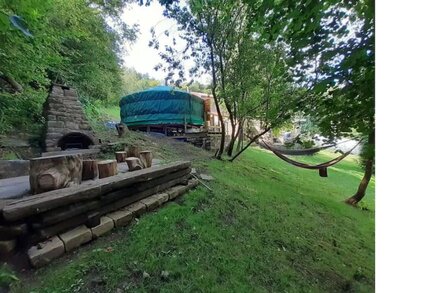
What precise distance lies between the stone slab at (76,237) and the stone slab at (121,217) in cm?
21

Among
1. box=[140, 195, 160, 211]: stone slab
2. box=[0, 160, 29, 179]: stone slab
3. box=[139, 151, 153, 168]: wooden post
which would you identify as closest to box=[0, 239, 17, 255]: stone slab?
box=[140, 195, 160, 211]: stone slab

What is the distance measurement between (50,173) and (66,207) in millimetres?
236

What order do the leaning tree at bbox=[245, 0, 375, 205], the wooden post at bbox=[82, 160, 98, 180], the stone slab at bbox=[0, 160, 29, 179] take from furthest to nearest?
the stone slab at bbox=[0, 160, 29, 179] < the wooden post at bbox=[82, 160, 98, 180] < the leaning tree at bbox=[245, 0, 375, 205]

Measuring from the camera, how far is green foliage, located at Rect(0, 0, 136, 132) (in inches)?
126

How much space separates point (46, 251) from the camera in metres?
1.28

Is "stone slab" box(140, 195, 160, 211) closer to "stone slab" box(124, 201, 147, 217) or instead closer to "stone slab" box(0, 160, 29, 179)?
"stone slab" box(124, 201, 147, 217)

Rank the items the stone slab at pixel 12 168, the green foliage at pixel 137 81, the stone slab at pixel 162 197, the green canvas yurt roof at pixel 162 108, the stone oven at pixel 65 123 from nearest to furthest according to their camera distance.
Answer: the stone slab at pixel 162 197
the stone slab at pixel 12 168
the stone oven at pixel 65 123
the green canvas yurt roof at pixel 162 108
the green foliage at pixel 137 81

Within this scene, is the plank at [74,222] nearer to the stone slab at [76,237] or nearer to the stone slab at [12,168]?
the stone slab at [76,237]

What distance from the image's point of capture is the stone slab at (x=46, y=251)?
4.07 ft

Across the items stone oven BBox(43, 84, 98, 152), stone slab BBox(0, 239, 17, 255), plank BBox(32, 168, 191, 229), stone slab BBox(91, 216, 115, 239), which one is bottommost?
stone slab BBox(91, 216, 115, 239)

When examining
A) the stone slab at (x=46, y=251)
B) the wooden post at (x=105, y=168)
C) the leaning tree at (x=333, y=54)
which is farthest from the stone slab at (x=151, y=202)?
the leaning tree at (x=333, y=54)

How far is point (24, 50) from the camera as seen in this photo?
11.6ft

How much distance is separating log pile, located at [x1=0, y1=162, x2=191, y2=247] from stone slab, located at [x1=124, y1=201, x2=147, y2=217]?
31 millimetres

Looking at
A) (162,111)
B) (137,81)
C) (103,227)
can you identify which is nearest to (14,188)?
(103,227)
